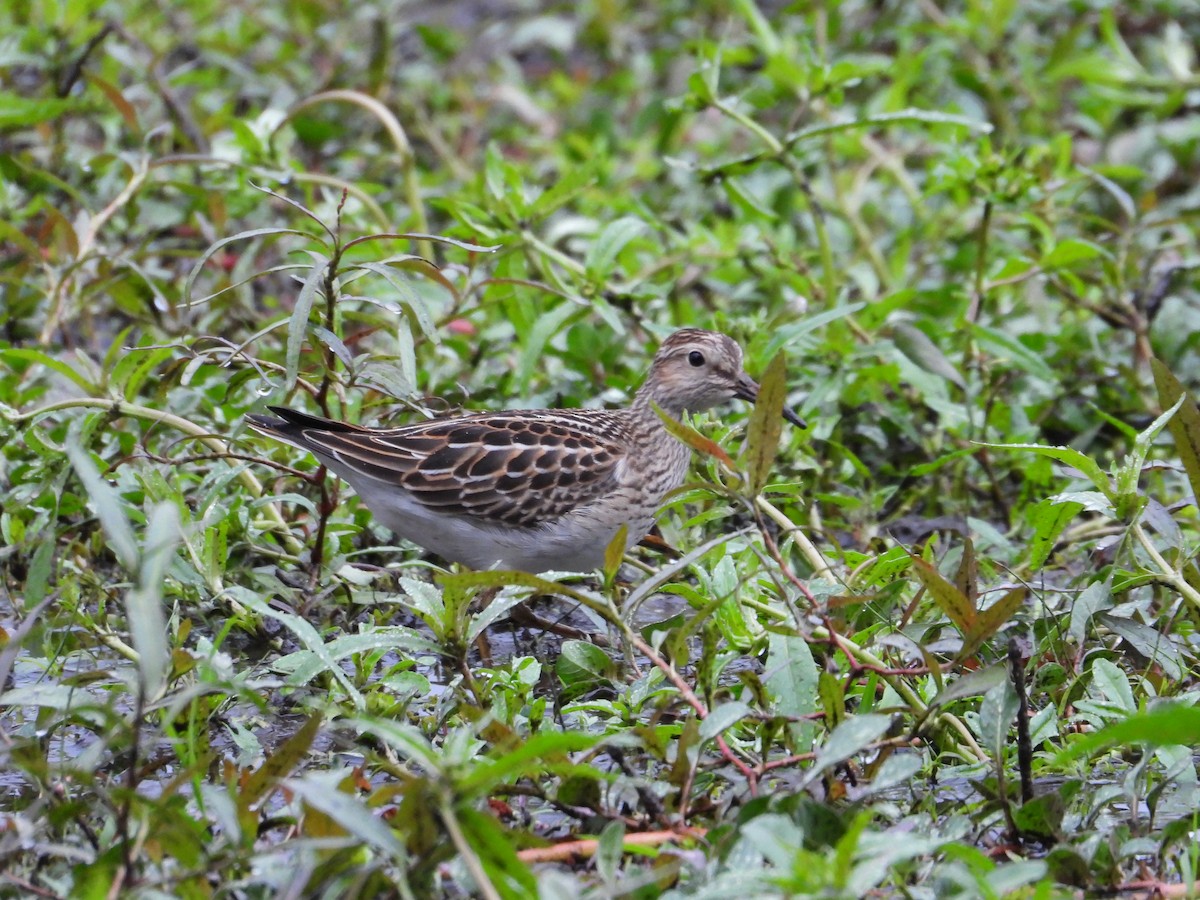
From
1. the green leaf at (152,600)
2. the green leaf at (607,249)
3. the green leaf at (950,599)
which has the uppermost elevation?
the green leaf at (152,600)

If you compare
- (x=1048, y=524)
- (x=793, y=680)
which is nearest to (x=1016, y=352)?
(x=1048, y=524)

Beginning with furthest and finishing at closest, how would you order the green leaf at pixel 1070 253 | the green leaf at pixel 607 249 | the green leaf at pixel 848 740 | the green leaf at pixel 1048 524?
1. the green leaf at pixel 1070 253
2. the green leaf at pixel 607 249
3. the green leaf at pixel 1048 524
4. the green leaf at pixel 848 740

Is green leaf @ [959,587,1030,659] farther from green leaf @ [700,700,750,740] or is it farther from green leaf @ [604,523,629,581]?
green leaf @ [604,523,629,581]

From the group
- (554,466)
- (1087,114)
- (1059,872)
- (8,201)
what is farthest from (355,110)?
(1059,872)

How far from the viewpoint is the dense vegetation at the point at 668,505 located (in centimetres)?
355

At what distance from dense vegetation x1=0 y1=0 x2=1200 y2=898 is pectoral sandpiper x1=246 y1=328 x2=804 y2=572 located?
0.19 metres

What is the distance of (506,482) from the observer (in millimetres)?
5660

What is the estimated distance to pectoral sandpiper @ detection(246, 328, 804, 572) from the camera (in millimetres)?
5500

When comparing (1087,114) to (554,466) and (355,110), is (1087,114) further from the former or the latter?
Result: (554,466)

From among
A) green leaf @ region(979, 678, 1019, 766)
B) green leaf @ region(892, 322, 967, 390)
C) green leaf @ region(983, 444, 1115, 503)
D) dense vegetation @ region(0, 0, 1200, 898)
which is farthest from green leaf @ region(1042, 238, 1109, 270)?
green leaf @ region(979, 678, 1019, 766)

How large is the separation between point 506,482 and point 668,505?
130cm

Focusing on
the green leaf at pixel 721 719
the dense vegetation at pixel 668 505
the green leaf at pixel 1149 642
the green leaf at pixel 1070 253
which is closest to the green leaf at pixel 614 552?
the dense vegetation at pixel 668 505

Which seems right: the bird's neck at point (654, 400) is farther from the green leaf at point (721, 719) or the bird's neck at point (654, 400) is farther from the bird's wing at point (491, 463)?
the green leaf at point (721, 719)

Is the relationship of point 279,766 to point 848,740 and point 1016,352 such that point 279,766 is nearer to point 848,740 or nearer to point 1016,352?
point 848,740
